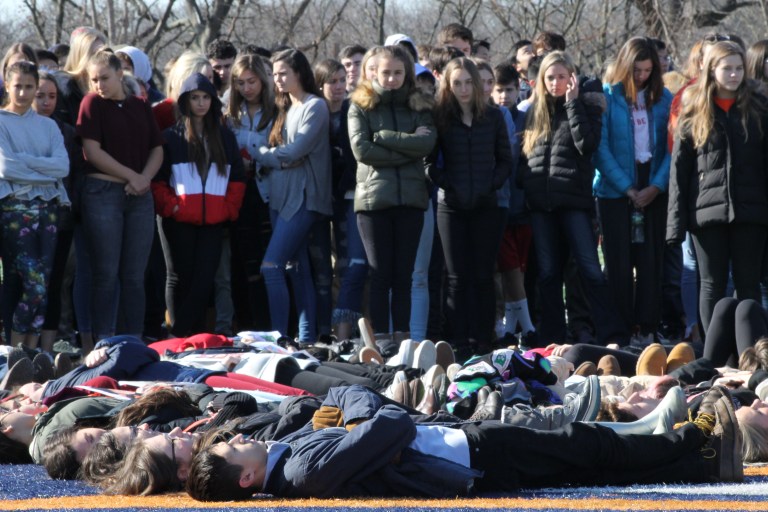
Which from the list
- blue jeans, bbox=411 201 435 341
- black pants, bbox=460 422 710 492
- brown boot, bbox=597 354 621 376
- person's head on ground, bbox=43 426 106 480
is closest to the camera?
black pants, bbox=460 422 710 492

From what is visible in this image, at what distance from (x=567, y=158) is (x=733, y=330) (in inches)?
89.9

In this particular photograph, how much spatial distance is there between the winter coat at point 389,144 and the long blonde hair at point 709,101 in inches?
70.1

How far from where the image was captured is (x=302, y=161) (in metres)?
9.79

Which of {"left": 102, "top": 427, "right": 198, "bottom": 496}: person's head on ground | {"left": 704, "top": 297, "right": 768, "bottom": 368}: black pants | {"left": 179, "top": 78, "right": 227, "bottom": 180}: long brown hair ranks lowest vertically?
{"left": 102, "top": 427, "right": 198, "bottom": 496}: person's head on ground

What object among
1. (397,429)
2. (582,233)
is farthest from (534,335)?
(397,429)

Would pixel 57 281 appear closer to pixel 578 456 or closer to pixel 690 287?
pixel 690 287

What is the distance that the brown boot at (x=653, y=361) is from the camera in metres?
7.59

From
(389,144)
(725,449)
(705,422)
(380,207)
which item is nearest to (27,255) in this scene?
(380,207)

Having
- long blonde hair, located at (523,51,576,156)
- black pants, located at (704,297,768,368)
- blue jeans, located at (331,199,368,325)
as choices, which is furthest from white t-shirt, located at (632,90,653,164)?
black pants, located at (704,297,768,368)

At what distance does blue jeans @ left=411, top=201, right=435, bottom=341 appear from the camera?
31.2 feet

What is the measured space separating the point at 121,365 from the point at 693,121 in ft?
13.8

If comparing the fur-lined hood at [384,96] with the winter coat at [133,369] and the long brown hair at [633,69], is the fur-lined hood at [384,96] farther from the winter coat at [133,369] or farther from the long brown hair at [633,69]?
the winter coat at [133,369]

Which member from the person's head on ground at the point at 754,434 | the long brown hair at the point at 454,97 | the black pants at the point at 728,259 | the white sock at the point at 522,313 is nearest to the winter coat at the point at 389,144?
the long brown hair at the point at 454,97

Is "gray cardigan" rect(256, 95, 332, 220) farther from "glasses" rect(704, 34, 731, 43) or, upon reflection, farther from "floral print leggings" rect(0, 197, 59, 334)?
"glasses" rect(704, 34, 731, 43)
